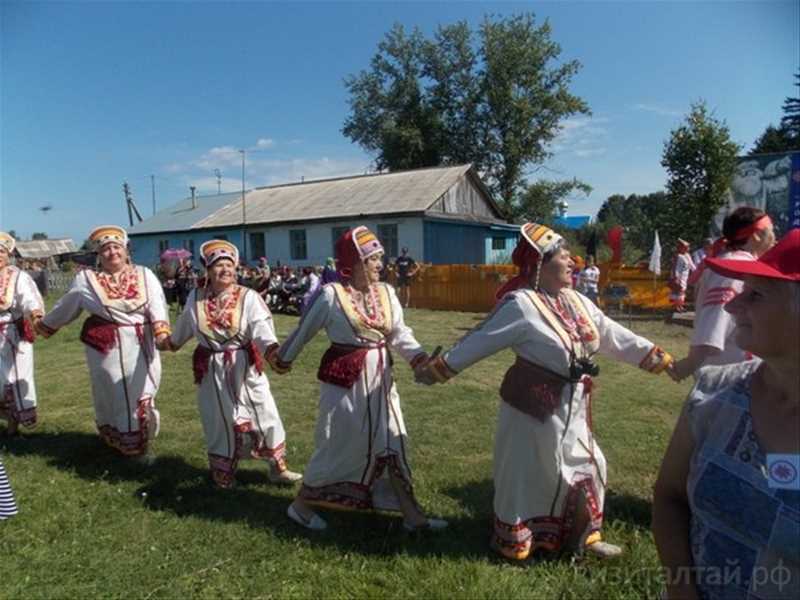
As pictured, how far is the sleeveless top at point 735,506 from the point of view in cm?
151

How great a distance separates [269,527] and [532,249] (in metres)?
2.45

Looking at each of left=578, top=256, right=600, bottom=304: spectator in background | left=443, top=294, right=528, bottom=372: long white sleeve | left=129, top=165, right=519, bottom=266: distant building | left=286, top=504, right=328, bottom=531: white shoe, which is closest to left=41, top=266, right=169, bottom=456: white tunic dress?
left=286, top=504, right=328, bottom=531: white shoe

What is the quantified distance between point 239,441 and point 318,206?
24061mm

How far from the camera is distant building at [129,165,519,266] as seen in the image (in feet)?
79.9

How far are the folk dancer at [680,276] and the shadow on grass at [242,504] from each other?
12.1 m

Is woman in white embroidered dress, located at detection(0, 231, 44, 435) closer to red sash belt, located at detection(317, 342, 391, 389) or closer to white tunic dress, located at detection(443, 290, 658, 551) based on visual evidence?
red sash belt, located at detection(317, 342, 391, 389)

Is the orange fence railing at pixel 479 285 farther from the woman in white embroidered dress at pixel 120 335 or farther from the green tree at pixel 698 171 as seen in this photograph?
the woman in white embroidered dress at pixel 120 335

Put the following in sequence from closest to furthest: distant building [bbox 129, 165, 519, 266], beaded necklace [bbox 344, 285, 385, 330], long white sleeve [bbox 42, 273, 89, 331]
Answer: beaded necklace [bbox 344, 285, 385, 330]
long white sleeve [bbox 42, 273, 89, 331]
distant building [bbox 129, 165, 519, 266]

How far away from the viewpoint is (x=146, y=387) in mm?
5133

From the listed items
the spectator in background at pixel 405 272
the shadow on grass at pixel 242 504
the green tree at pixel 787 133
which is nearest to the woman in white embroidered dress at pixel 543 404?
the shadow on grass at pixel 242 504

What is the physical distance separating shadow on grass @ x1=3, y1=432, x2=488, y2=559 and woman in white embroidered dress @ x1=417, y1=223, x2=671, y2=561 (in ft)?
1.37

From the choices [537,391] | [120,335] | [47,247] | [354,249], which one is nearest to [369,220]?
[120,335]

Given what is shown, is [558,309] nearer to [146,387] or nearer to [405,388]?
[146,387]

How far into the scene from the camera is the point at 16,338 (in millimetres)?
5777
